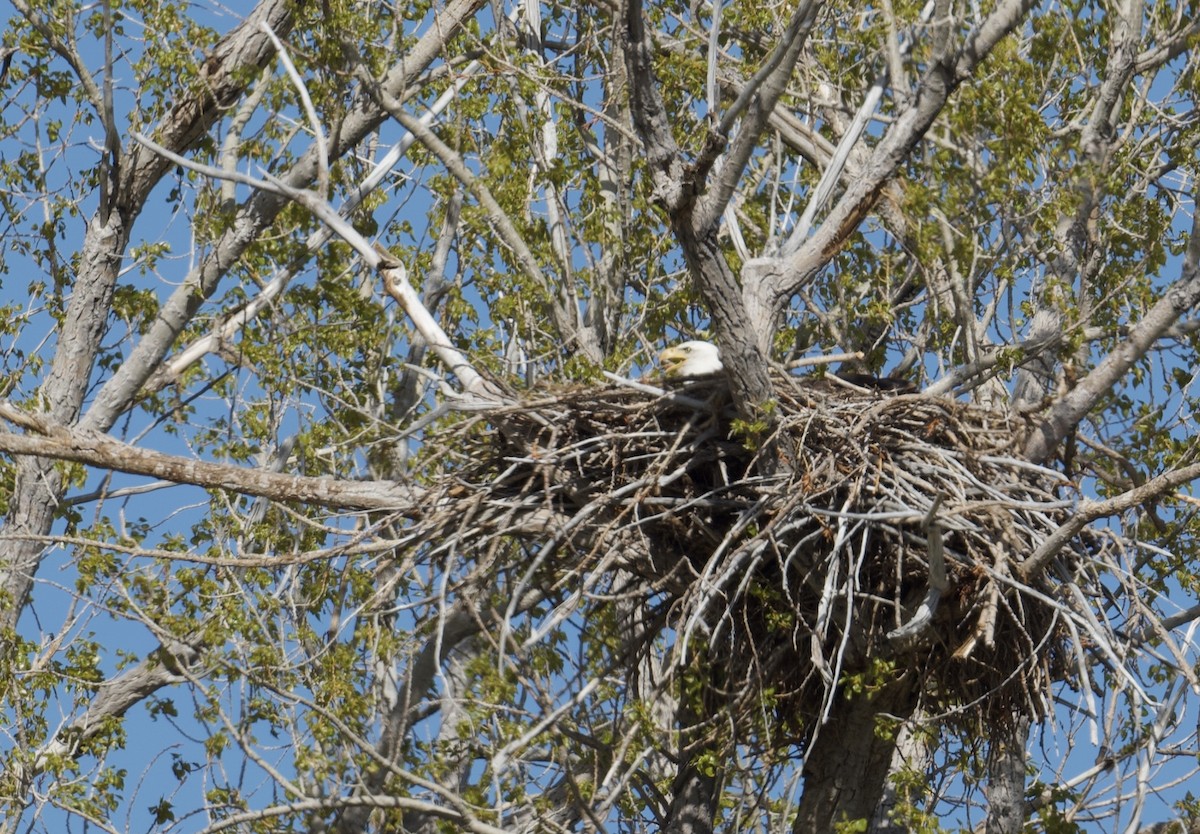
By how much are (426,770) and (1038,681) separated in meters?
2.83

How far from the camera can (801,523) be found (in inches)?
269

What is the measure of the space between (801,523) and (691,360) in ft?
5.10

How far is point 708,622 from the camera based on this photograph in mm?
7754

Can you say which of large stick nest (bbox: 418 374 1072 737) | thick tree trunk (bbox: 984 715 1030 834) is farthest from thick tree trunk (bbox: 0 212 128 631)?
thick tree trunk (bbox: 984 715 1030 834)

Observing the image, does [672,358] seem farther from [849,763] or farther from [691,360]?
[849,763]

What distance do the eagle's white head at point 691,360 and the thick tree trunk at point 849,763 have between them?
1585 mm

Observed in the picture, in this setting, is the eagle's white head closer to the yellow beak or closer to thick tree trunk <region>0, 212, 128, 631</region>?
the yellow beak

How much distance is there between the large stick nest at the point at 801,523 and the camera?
682cm

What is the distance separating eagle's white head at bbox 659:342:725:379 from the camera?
7.91m

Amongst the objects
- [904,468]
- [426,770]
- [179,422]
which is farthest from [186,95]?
[904,468]

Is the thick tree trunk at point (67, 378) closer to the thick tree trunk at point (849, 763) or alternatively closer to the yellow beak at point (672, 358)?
the yellow beak at point (672, 358)

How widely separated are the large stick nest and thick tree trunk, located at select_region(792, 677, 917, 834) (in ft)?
0.71

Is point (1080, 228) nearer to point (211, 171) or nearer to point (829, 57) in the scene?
point (829, 57)

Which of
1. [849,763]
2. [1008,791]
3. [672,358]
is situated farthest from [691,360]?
[1008,791]
